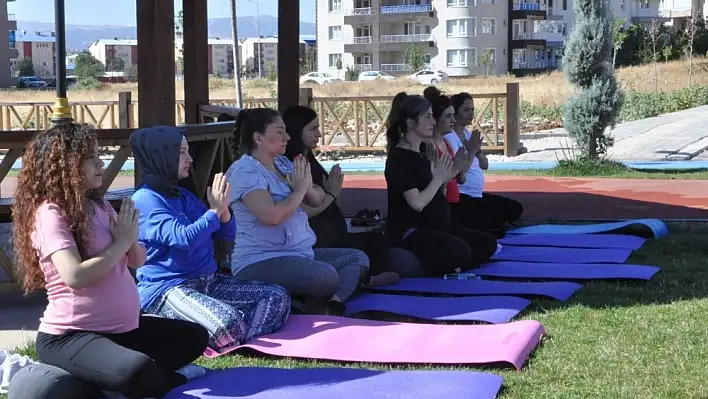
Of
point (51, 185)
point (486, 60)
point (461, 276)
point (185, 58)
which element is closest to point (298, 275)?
point (461, 276)

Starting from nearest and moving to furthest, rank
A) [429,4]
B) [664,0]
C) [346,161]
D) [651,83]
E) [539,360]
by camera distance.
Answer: [539,360] < [346,161] < [651,83] < [429,4] < [664,0]

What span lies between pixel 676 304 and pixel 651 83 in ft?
95.3

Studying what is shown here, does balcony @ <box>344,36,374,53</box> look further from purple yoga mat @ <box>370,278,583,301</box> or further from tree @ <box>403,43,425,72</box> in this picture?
purple yoga mat @ <box>370,278,583,301</box>

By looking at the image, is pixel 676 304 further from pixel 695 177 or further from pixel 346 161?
pixel 346 161

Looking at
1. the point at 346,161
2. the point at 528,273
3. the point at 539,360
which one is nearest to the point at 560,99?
the point at 346,161

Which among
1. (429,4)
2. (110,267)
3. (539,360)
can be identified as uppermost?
(429,4)

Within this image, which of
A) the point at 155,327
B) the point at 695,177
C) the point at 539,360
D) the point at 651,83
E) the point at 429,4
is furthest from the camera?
the point at 429,4

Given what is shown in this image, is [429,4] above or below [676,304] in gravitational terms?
above

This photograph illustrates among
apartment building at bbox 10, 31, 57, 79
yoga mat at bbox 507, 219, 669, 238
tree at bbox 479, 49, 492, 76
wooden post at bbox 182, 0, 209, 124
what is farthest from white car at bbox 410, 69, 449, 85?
apartment building at bbox 10, 31, 57, 79

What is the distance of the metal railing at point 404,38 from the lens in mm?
72750

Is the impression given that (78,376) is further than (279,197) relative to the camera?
No

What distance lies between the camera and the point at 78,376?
4035mm

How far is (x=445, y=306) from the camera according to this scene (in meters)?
5.96

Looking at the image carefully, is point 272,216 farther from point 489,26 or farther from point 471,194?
point 489,26
